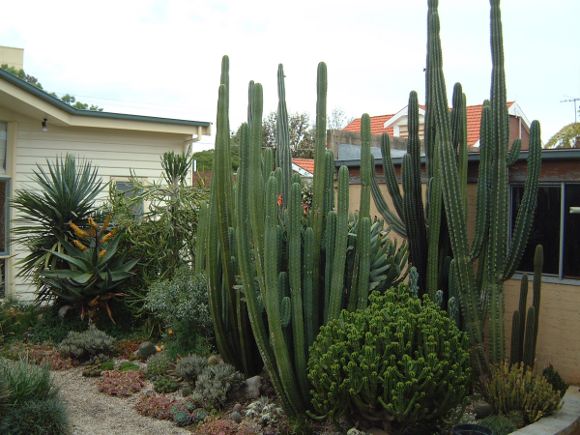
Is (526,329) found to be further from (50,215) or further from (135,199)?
(50,215)

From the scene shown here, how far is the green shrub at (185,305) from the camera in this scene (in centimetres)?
823

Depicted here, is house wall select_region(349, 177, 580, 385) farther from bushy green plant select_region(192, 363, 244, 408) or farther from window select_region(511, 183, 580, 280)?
bushy green plant select_region(192, 363, 244, 408)

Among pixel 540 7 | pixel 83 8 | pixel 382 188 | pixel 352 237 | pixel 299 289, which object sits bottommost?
pixel 299 289

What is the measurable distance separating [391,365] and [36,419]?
302 centimetres

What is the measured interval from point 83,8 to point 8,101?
10.5 feet

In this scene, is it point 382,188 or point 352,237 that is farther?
point 382,188

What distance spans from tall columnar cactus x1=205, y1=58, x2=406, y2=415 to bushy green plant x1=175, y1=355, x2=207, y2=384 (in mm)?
880

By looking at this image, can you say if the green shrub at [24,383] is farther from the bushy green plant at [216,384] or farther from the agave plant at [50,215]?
the agave plant at [50,215]

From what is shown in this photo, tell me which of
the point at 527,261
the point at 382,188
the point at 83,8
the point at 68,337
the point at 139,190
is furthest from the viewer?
the point at 83,8

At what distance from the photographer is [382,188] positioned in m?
9.98

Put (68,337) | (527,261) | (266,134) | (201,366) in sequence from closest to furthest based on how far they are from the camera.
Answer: (201,366), (527,261), (68,337), (266,134)

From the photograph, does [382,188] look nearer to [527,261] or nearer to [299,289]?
[527,261]

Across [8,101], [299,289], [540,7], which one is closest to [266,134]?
[8,101]

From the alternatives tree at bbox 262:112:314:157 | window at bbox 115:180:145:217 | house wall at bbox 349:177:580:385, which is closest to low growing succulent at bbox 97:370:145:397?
window at bbox 115:180:145:217
